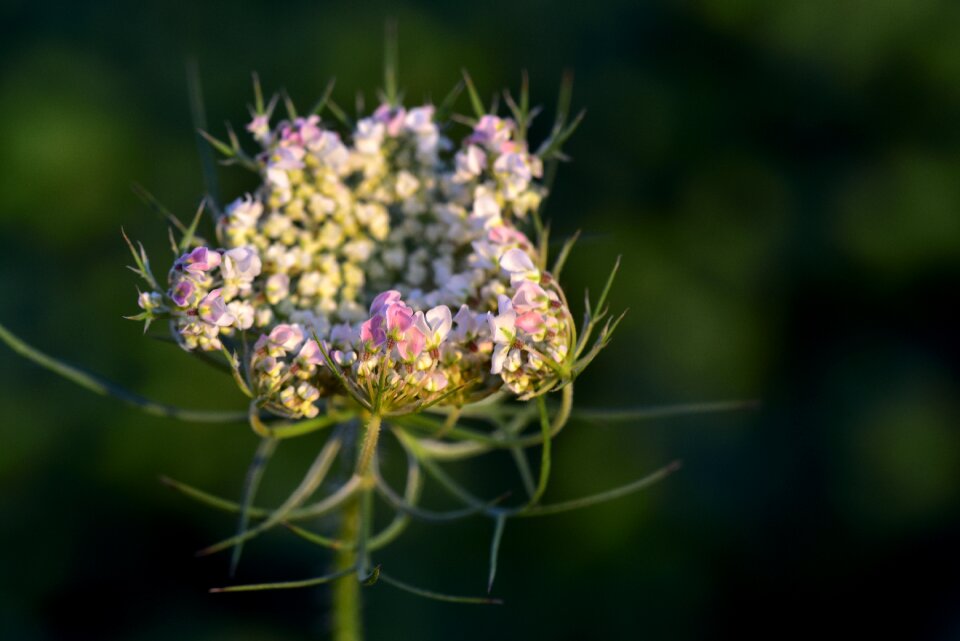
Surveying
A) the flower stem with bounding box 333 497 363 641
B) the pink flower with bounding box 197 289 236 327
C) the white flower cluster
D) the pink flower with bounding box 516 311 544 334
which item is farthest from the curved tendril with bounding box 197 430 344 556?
the pink flower with bounding box 516 311 544 334

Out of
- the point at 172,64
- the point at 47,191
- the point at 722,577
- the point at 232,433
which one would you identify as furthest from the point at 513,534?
the point at 172,64

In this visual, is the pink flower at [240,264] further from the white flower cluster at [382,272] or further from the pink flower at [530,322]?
the pink flower at [530,322]

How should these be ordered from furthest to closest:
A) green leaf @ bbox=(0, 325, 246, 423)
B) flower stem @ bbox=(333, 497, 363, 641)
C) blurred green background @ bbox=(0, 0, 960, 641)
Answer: blurred green background @ bbox=(0, 0, 960, 641), flower stem @ bbox=(333, 497, 363, 641), green leaf @ bbox=(0, 325, 246, 423)

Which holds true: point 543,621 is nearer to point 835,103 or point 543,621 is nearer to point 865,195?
point 865,195

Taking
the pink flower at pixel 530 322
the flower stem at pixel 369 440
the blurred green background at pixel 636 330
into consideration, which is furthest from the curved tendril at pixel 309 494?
the blurred green background at pixel 636 330

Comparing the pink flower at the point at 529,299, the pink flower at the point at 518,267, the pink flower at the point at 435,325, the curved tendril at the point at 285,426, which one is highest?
the pink flower at the point at 518,267

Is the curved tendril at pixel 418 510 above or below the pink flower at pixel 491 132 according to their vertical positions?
below

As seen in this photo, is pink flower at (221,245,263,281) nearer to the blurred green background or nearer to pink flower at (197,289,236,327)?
pink flower at (197,289,236,327)
